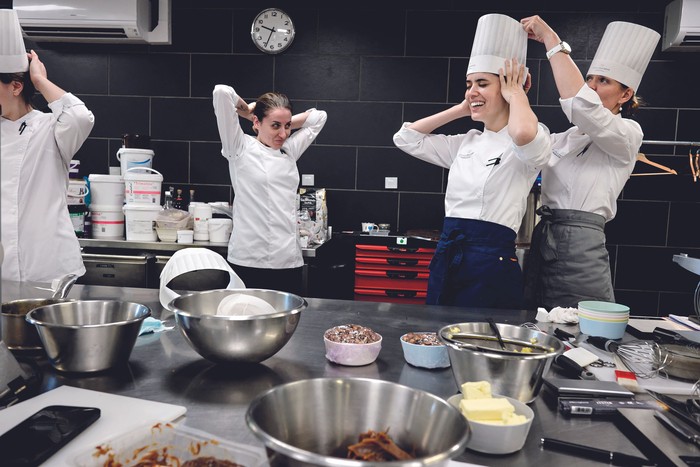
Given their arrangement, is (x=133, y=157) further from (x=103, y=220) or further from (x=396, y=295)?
(x=396, y=295)

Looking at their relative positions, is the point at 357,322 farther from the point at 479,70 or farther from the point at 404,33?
the point at 404,33

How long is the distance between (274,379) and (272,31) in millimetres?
3794

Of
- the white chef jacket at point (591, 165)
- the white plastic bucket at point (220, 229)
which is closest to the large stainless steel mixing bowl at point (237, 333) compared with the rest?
the white chef jacket at point (591, 165)

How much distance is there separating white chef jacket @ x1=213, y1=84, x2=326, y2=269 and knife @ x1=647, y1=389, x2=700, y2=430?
2.22 m

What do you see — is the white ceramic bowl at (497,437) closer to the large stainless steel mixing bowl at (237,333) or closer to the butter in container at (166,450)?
the butter in container at (166,450)

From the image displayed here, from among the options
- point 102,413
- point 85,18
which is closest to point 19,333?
point 102,413

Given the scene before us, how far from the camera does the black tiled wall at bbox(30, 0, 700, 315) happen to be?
4078mm

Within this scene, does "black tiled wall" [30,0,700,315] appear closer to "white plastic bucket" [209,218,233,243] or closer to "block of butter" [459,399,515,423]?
"white plastic bucket" [209,218,233,243]

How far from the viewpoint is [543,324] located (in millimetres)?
1588

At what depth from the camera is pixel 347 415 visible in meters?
0.77

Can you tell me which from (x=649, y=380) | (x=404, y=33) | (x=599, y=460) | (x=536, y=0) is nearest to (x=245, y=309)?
(x=599, y=460)

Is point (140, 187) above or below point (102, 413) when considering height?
above

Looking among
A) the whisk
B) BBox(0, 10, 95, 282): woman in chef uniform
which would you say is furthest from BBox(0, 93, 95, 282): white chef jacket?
the whisk

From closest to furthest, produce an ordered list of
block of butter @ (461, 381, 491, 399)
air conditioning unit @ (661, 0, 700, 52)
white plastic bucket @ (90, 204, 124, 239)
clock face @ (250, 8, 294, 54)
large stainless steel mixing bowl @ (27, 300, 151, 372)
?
block of butter @ (461, 381, 491, 399)
large stainless steel mixing bowl @ (27, 300, 151, 372)
white plastic bucket @ (90, 204, 124, 239)
air conditioning unit @ (661, 0, 700, 52)
clock face @ (250, 8, 294, 54)
